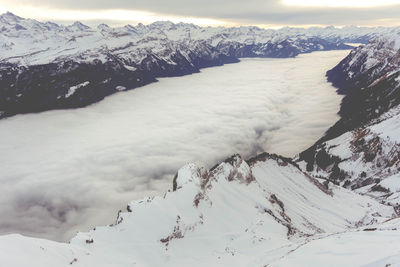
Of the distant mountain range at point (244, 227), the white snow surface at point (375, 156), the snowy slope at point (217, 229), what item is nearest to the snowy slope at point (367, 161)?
the white snow surface at point (375, 156)

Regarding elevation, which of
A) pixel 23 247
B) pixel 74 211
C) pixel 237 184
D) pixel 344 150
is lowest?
pixel 74 211

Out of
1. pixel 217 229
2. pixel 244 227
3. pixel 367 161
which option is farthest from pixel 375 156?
pixel 217 229

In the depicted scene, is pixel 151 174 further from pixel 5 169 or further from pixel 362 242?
pixel 362 242

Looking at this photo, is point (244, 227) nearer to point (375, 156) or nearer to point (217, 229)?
point (217, 229)

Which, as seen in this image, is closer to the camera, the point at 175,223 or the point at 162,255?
the point at 162,255

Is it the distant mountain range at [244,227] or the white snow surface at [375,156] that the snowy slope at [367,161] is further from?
the distant mountain range at [244,227]

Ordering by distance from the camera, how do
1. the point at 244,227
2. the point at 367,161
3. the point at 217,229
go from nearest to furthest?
the point at 217,229, the point at 244,227, the point at 367,161

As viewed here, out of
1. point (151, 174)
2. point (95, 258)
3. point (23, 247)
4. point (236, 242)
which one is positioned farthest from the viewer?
point (151, 174)

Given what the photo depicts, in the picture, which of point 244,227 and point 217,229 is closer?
point 217,229

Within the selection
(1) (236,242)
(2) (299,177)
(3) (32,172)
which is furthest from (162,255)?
(3) (32,172)

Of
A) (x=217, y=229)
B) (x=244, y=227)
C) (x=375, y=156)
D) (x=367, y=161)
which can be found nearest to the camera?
(x=217, y=229)
